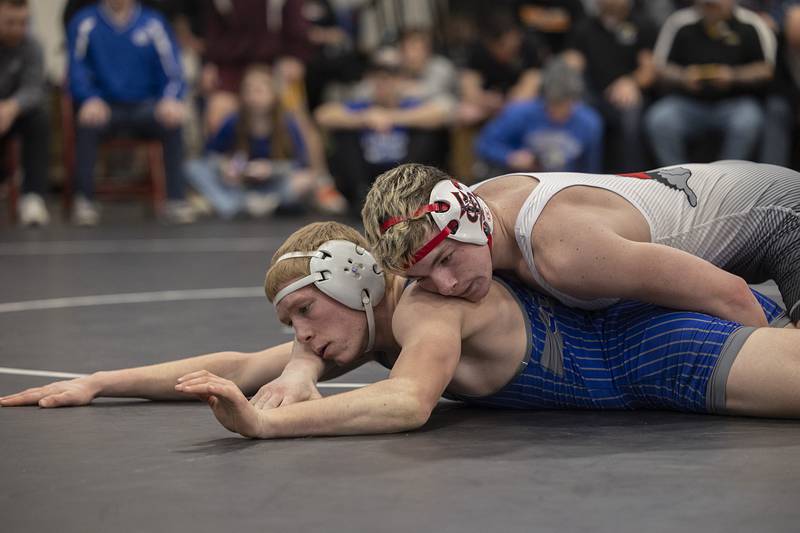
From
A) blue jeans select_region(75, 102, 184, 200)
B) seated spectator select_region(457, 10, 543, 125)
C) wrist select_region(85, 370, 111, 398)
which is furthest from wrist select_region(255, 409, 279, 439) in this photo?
seated spectator select_region(457, 10, 543, 125)

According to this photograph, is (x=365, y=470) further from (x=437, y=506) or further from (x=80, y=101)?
(x=80, y=101)

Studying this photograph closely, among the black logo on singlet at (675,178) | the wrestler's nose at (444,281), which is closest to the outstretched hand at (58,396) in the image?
the wrestler's nose at (444,281)

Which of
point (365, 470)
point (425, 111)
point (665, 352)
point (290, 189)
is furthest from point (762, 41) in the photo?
point (365, 470)

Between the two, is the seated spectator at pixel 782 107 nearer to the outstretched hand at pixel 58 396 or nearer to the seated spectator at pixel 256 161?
the seated spectator at pixel 256 161

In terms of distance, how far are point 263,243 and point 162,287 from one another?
6.65 feet

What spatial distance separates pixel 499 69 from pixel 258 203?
2.17 meters

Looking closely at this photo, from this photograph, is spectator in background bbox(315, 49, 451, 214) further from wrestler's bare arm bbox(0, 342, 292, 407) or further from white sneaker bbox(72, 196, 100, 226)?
wrestler's bare arm bbox(0, 342, 292, 407)

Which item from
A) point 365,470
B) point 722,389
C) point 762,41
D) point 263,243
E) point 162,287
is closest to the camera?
point 365,470

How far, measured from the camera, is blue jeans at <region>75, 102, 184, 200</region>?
31.3 ft

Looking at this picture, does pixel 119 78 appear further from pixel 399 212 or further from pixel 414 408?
pixel 414 408

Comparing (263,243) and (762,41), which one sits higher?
(762,41)

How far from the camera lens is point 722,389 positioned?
3104mm

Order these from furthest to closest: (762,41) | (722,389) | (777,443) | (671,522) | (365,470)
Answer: (762,41)
(722,389)
(777,443)
(365,470)
(671,522)

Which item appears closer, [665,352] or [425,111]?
[665,352]
